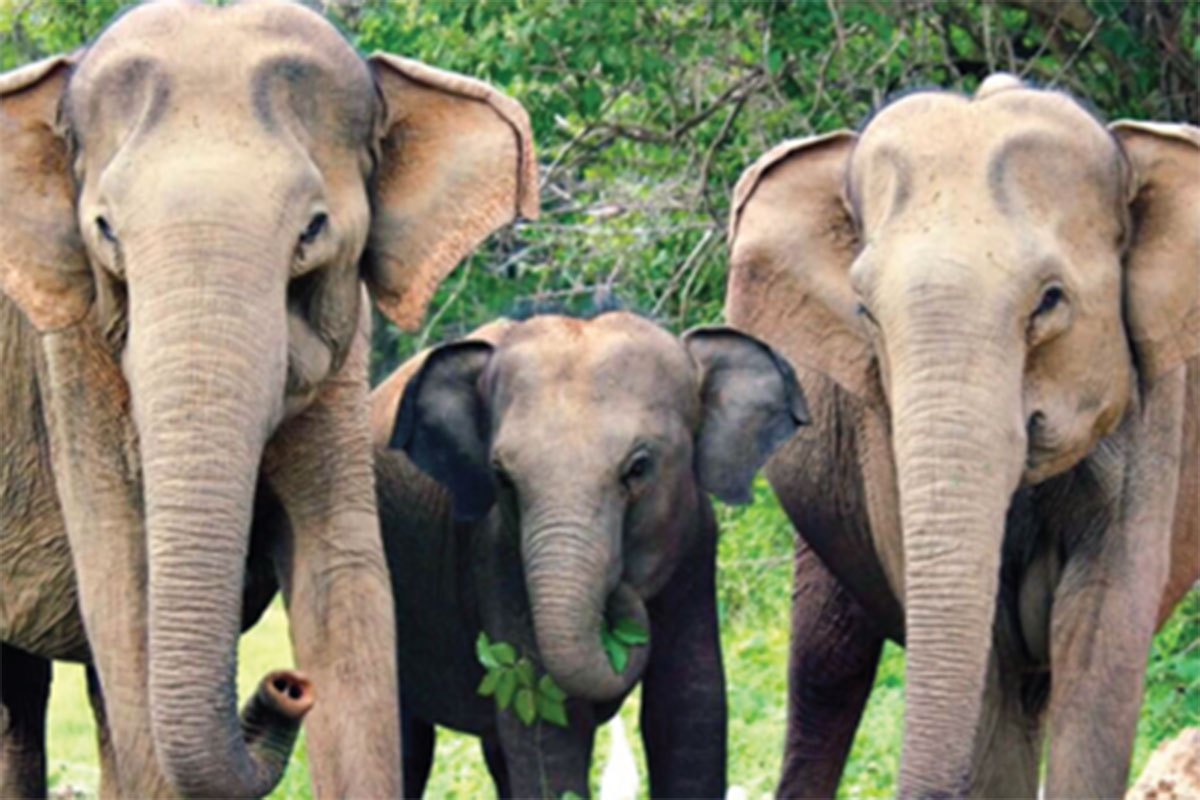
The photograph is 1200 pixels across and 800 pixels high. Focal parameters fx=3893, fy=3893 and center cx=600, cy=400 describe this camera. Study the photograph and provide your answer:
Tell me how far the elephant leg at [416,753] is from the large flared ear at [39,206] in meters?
2.58

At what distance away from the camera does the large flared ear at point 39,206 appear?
7.64 metres

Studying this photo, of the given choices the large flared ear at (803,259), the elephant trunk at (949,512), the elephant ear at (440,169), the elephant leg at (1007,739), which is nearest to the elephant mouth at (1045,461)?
the elephant trunk at (949,512)

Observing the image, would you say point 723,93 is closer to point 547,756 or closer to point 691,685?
point 691,685

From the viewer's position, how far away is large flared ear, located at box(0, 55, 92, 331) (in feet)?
25.1

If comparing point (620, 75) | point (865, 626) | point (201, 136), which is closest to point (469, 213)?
point (201, 136)

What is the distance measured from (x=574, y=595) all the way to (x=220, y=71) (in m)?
1.53

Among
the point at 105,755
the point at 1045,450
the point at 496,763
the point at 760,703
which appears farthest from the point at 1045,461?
the point at 760,703

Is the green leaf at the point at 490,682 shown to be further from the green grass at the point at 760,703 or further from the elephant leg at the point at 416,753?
the green grass at the point at 760,703

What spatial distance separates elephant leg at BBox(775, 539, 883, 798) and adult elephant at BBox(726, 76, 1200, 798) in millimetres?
599

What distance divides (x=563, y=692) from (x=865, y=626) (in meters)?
1.25

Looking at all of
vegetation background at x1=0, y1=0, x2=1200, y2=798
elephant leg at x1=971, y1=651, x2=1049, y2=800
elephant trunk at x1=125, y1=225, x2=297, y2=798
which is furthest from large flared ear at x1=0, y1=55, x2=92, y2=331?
vegetation background at x1=0, y1=0, x2=1200, y2=798

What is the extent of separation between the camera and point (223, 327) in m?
7.14

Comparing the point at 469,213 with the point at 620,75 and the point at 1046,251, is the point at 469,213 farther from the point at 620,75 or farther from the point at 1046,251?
the point at 620,75

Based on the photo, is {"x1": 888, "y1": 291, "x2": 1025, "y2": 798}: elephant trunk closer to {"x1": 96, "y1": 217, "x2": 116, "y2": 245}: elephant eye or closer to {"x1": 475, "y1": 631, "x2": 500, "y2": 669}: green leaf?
{"x1": 475, "y1": 631, "x2": 500, "y2": 669}: green leaf
